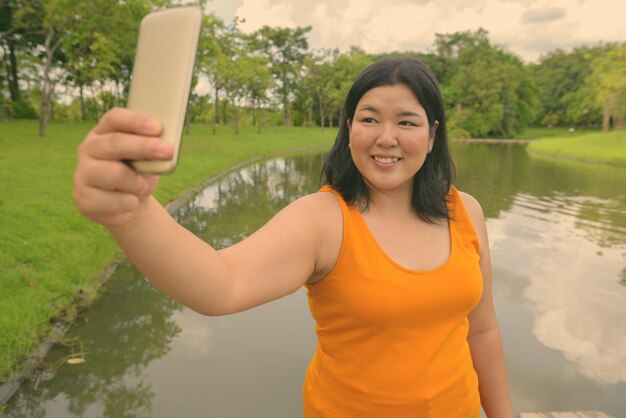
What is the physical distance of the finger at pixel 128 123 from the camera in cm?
60

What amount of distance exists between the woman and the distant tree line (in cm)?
2054

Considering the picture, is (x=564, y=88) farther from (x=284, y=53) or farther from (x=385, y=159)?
(x=385, y=159)

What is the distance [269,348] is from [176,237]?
3451mm

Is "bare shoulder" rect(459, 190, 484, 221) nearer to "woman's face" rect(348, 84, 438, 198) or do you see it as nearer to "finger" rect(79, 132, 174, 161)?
"woman's face" rect(348, 84, 438, 198)

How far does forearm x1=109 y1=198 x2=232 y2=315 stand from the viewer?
2.60ft

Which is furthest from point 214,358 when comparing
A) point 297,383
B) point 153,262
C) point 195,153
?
point 195,153

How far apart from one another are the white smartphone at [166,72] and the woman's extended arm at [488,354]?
1286mm

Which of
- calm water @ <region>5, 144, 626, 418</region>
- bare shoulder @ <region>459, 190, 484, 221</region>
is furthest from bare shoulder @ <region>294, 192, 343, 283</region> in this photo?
calm water @ <region>5, 144, 626, 418</region>

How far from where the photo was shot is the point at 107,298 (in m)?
4.89

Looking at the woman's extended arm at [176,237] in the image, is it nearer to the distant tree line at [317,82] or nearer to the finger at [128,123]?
the finger at [128,123]

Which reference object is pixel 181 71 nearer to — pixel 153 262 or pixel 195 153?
pixel 153 262

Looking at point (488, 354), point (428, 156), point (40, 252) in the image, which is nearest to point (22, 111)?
point (40, 252)

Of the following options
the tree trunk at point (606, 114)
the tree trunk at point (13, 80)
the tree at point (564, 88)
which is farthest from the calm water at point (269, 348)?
the tree at point (564, 88)

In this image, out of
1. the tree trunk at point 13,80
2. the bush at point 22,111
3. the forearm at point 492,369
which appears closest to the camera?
the forearm at point 492,369
